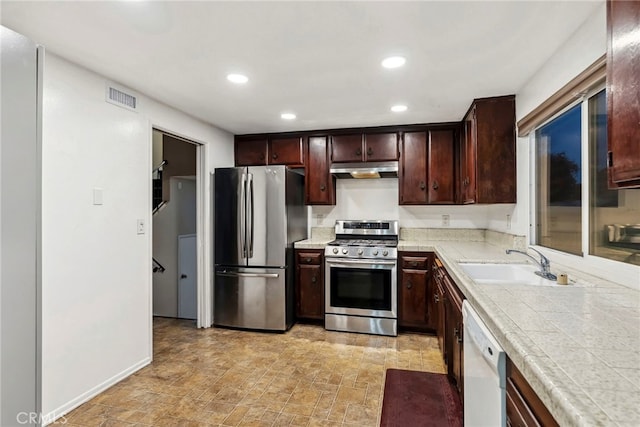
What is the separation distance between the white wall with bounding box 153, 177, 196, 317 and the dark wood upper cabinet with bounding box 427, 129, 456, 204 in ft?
9.56

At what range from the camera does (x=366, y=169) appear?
12.4 ft

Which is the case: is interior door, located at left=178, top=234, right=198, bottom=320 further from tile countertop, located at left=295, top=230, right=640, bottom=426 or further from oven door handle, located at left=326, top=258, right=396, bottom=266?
tile countertop, located at left=295, top=230, right=640, bottom=426

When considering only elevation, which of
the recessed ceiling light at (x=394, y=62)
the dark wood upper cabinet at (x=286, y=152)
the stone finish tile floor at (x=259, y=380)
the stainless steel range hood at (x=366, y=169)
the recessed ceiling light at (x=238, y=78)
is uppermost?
the recessed ceiling light at (x=238, y=78)

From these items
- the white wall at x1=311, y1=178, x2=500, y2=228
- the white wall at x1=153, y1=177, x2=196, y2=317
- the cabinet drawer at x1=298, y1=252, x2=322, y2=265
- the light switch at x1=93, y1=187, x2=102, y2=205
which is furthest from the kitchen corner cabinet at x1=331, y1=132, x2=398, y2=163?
the light switch at x1=93, y1=187, x2=102, y2=205

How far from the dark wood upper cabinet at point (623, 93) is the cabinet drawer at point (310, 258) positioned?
2.84 meters

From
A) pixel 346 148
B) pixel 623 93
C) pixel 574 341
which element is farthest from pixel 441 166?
pixel 574 341

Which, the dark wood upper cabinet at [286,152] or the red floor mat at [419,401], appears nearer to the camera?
the red floor mat at [419,401]

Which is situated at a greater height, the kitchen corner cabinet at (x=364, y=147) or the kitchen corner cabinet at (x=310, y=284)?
the kitchen corner cabinet at (x=364, y=147)

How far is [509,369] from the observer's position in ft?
3.40

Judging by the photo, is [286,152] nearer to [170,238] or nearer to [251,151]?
[251,151]

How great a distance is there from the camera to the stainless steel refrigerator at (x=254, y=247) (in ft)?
11.6

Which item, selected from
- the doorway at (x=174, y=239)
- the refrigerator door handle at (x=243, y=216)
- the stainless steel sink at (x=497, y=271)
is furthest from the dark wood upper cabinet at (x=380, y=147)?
the doorway at (x=174, y=239)

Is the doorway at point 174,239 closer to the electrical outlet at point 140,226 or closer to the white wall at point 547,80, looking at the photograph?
the electrical outlet at point 140,226

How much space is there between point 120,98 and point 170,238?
198 centimetres
